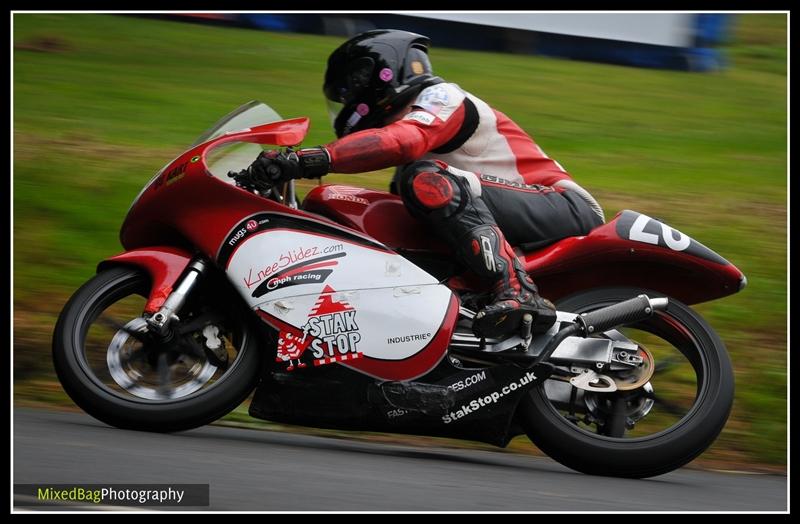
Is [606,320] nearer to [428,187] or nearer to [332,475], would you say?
[428,187]

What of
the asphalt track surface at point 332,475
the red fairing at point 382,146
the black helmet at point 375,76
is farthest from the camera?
the black helmet at point 375,76

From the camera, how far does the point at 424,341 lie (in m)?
4.51

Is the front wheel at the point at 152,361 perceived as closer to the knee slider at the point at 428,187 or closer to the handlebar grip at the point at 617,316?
the knee slider at the point at 428,187

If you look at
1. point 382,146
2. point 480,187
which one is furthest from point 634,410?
point 382,146

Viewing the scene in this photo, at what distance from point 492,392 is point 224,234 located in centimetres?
124

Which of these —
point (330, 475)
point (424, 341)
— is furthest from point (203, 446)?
point (424, 341)

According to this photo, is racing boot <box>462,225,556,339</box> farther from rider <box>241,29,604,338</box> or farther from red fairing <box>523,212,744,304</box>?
red fairing <box>523,212,744,304</box>

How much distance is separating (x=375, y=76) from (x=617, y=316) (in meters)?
1.39

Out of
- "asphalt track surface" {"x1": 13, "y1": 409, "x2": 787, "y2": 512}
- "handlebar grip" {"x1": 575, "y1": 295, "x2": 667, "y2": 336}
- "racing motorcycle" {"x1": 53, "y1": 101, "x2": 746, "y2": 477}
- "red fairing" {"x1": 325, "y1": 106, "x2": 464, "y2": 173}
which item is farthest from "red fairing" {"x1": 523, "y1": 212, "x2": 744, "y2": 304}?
"asphalt track surface" {"x1": 13, "y1": 409, "x2": 787, "y2": 512}

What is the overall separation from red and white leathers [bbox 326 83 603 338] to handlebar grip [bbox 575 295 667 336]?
0.16m

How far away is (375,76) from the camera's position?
4.74m

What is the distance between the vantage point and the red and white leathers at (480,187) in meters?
4.48

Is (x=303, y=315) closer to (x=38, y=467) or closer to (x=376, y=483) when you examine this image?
(x=376, y=483)

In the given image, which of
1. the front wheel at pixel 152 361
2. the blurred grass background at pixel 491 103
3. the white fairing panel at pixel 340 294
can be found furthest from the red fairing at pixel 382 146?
the blurred grass background at pixel 491 103
